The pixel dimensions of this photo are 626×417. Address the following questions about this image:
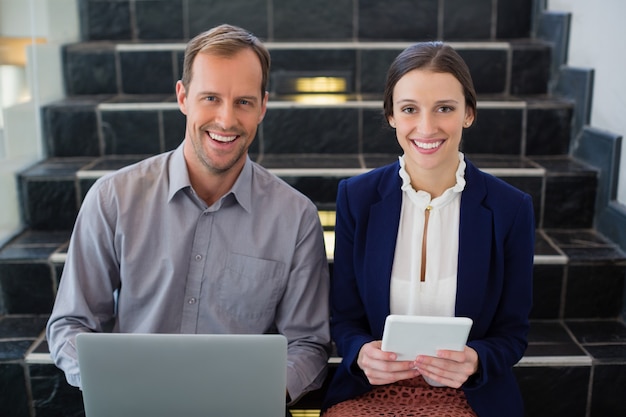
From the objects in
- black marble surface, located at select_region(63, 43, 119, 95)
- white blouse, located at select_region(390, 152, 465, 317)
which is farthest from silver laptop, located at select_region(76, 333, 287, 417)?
black marble surface, located at select_region(63, 43, 119, 95)

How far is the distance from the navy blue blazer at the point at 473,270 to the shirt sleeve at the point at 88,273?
54 cm

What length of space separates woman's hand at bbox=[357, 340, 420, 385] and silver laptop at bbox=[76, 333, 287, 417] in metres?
0.30

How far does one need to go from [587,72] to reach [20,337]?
6.79 feet

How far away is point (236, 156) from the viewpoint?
1671 mm

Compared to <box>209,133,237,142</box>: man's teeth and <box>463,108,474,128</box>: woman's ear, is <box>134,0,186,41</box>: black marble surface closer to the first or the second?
<box>209,133,237,142</box>: man's teeth

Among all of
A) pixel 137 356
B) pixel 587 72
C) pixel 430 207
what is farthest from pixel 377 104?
pixel 137 356

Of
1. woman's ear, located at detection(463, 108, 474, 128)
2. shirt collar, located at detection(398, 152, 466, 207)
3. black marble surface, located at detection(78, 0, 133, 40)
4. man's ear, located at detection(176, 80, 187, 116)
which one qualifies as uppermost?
black marble surface, located at detection(78, 0, 133, 40)

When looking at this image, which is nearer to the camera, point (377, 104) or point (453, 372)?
point (453, 372)

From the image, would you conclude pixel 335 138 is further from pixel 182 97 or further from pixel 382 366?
pixel 382 366

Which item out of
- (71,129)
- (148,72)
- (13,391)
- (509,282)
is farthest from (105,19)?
(509,282)

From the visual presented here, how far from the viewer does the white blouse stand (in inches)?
65.0

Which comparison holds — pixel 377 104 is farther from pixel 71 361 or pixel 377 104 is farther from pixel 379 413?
pixel 71 361

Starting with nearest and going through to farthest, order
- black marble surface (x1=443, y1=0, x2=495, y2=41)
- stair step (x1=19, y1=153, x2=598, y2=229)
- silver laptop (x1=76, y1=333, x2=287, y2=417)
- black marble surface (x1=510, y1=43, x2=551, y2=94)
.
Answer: silver laptop (x1=76, y1=333, x2=287, y2=417)
stair step (x1=19, y1=153, x2=598, y2=229)
black marble surface (x1=510, y1=43, x2=551, y2=94)
black marble surface (x1=443, y1=0, x2=495, y2=41)

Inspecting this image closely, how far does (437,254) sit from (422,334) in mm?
315
